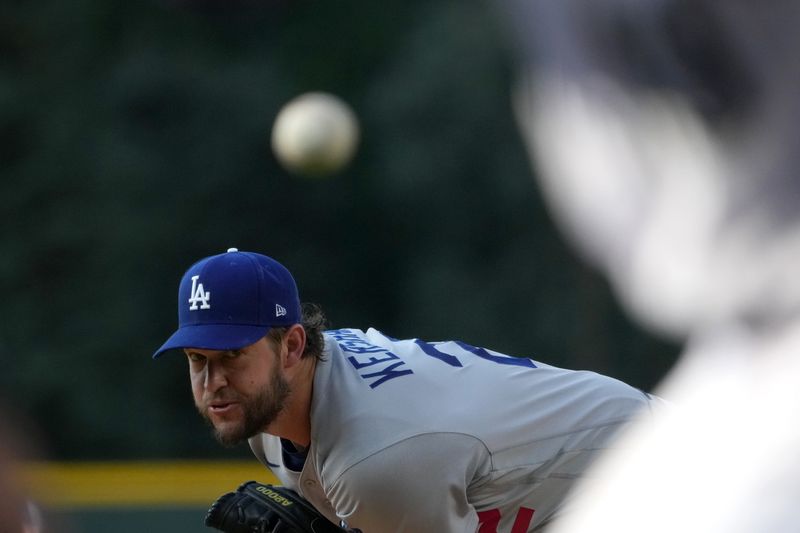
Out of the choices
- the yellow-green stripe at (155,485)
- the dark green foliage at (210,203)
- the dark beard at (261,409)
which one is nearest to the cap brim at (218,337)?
the dark beard at (261,409)

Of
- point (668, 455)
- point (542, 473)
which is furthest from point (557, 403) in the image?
point (668, 455)

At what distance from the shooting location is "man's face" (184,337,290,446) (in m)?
3.91

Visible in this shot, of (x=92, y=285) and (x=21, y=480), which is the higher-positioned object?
(x=21, y=480)

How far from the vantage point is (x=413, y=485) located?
375cm

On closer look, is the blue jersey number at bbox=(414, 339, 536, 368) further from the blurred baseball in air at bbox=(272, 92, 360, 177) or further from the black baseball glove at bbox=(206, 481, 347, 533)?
the blurred baseball in air at bbox=(272, 92, 360, 177)

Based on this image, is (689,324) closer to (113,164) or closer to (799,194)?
(799,194)

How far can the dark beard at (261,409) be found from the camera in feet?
12.8

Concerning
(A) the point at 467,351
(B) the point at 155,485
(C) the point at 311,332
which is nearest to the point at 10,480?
(C) the point at 311,332

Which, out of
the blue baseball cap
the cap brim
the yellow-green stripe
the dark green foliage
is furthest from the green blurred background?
the cap brim

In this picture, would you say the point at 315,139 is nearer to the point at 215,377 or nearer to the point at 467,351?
the point at 467,351

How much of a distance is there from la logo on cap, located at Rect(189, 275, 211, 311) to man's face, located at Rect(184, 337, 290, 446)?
121 millimetres

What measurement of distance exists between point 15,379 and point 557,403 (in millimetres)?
11145

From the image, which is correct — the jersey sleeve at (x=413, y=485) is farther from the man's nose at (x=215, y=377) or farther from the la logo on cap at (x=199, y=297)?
the la logo on cap at (x=199, y=297)

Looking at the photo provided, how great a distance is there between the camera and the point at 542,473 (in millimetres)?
4043
